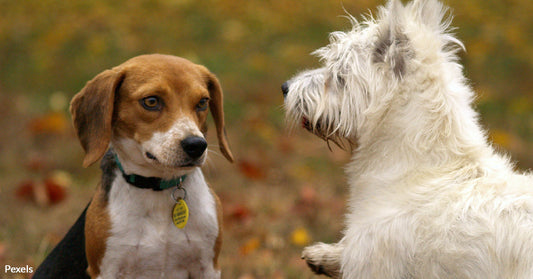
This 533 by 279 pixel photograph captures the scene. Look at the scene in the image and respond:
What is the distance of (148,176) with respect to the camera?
4441 millimetres

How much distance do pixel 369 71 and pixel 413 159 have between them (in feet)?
1.87

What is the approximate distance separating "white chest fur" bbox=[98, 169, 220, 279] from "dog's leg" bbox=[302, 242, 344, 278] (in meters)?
0.63

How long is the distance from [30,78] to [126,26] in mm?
2471

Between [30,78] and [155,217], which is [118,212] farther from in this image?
[30,78]

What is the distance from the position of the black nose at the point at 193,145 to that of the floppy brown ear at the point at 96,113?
0.52 meters

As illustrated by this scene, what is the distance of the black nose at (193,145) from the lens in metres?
4.17

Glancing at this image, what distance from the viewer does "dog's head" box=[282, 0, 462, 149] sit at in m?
3.81

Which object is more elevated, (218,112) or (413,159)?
(413,159)

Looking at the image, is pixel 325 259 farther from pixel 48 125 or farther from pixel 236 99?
pixel 236 99

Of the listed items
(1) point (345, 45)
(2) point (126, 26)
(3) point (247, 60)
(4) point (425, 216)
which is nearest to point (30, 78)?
(2) point (126, 26)

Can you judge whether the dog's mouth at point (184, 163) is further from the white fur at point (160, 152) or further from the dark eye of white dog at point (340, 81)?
the dark eye of white dog at point (340, 81)

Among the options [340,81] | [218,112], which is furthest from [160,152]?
[340,81]

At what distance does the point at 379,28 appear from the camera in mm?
3945

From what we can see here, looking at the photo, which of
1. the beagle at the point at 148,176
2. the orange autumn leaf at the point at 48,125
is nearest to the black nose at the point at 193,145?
the beagle at the point at 148,176
